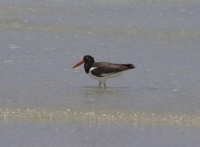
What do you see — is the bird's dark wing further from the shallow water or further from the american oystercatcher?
the shallow water

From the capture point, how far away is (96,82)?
10734 mm

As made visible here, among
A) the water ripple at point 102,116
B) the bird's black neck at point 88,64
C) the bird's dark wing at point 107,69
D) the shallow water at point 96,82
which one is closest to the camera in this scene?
the shallow water at point 96,82

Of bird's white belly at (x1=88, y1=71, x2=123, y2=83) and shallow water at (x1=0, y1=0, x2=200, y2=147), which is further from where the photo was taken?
bird's white belly at (x1=88, y1=71, x2=123, y2=83)

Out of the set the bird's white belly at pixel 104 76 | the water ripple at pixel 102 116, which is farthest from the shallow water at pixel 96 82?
the bird's white belly at pixel 104 76

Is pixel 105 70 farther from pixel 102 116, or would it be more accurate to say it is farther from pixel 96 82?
pixel 102 116

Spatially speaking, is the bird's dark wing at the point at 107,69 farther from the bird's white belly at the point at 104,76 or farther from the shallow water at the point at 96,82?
the shallow water at the point at 96,82

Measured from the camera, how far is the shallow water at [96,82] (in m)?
7.73

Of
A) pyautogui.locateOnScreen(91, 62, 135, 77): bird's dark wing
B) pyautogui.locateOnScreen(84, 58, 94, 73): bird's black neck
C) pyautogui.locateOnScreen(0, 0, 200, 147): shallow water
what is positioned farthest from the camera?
pyautogui.locateOnScreen(84, 58, 94, 73): bird's black neck

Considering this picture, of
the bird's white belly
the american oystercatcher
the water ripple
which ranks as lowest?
the water ripple

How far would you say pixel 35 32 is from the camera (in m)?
14.5

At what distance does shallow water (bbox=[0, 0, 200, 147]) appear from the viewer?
7729 mm

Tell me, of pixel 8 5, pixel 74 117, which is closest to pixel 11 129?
pixel 74 117

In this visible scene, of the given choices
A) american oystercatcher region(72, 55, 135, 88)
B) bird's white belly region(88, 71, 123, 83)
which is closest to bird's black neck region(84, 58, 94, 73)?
american oystercatcher region(72, 55, 135, 88)

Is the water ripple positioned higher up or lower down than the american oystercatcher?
lower down
